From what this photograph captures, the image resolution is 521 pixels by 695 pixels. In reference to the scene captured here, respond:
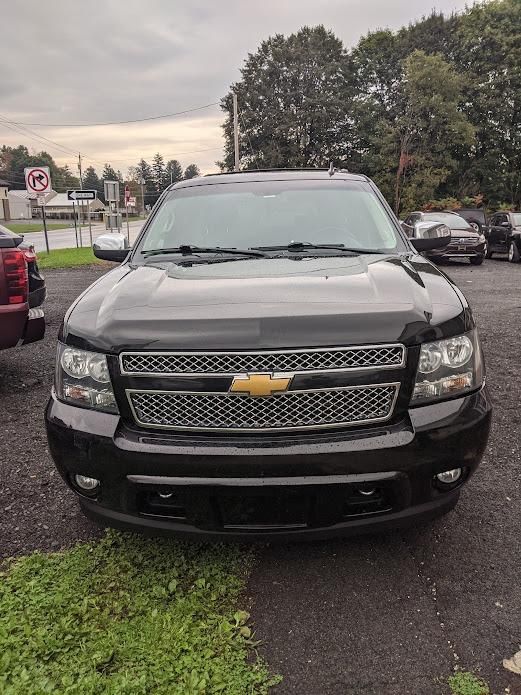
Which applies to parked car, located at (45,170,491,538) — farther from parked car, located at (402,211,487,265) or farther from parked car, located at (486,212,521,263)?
parked car, located at (486,212,521,263)

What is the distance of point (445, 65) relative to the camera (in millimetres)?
36156

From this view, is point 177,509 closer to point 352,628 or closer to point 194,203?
point 352,628

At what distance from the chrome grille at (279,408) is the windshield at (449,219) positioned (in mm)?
15880

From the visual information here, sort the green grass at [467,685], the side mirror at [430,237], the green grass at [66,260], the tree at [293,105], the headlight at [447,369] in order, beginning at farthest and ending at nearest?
the tree at [293,105], the green grass at [66,260], the side mirror at [430,237], the headlight at [447,369], the green grass at [467,685]

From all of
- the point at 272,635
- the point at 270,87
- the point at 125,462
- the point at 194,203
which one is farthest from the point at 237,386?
the point at 270,87

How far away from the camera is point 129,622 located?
2189mm

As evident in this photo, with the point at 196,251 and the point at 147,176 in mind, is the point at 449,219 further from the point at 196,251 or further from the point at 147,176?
the point at 147,176

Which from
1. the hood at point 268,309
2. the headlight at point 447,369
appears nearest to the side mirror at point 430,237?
the hood at point 268,309

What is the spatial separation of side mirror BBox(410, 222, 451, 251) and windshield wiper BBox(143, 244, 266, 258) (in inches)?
48.6

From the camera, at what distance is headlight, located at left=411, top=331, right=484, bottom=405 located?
2.21m

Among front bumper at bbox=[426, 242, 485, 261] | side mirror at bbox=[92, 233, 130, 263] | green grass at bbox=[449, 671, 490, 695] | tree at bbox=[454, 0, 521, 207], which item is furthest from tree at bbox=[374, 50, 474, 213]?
green grass at bbox=[449, 671, 490, 695]

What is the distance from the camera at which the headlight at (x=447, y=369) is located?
221 centimetres

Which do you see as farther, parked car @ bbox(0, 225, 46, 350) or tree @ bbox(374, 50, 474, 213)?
tree @ bbox(374, 50, 474, 213)

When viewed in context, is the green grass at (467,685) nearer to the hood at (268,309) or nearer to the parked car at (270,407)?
the parked car at (270,407)
